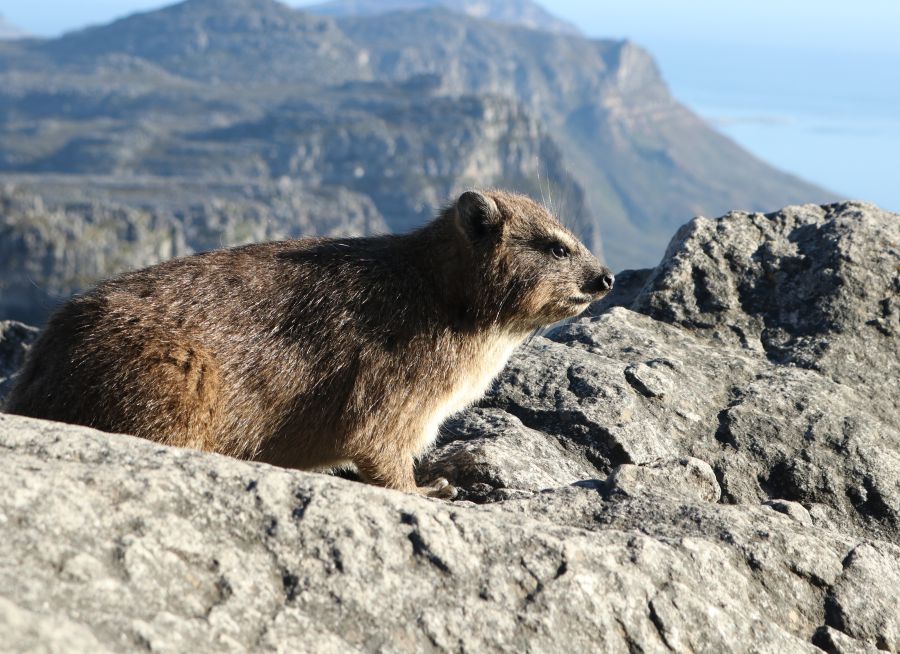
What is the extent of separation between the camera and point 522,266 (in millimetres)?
11469

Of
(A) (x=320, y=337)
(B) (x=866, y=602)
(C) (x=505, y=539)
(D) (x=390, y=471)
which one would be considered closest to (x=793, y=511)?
(B) (x=866, y=602)

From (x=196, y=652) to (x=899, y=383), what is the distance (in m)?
10.2

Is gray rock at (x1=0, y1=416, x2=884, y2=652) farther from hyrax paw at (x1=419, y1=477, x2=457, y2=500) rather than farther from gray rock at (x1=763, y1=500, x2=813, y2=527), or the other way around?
hyrax paw at (x1=419, y1=477, x2=457, y2=500)

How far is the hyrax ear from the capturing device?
37.1ft

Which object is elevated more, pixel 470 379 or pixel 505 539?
pixel 505 539

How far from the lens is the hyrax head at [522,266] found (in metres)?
11.3

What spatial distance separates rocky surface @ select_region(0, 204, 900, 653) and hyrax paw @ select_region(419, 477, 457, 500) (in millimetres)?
232

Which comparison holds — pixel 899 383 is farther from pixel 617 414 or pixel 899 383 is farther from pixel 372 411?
pixel 372 411

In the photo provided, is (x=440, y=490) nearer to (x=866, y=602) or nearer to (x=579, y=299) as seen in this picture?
(x=579, y=299)

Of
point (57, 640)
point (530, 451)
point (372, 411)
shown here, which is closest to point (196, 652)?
point (57, 640)

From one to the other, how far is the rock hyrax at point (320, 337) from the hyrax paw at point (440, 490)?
0.08 feet

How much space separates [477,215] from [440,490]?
3.16 meters

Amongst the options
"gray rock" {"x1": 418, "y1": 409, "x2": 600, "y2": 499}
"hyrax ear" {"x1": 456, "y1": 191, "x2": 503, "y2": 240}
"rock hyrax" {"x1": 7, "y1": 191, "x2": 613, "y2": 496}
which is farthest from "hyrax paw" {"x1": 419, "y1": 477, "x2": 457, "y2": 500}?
"hyrax ear" {"x1": 456, "y1": 191, "x2": 503, "y2": 240}

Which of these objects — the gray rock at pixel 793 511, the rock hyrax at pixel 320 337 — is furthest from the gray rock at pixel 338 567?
the rock hyrax at pixel 320 337
